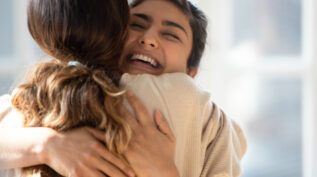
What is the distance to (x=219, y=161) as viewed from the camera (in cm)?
124

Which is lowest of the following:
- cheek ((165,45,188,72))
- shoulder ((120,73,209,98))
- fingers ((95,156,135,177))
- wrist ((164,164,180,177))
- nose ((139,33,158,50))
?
wrist ((164,164,180,177))

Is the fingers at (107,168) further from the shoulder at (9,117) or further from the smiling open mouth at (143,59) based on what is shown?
the smiling open mouth at (143,59)

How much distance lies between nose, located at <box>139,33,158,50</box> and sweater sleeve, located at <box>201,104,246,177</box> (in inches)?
11.1

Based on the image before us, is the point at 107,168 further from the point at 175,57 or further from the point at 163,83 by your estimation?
the point at 175,57

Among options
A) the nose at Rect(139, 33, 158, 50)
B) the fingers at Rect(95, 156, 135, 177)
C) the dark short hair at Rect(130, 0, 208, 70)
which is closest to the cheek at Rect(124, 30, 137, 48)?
the nose at Rect(139, 33, 158, 50)

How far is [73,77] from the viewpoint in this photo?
103 centimetres

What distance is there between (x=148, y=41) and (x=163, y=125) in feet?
1.04

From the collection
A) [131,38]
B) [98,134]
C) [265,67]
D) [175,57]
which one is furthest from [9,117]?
[265,67]

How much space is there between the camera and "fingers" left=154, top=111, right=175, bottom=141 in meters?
1.10

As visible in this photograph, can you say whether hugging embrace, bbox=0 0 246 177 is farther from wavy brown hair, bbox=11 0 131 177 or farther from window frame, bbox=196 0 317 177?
window frame, bbox=196 0 317 177

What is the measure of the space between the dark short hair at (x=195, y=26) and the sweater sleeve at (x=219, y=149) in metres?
0.29

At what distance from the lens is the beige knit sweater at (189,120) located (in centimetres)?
112

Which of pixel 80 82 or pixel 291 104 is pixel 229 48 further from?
pixel 80 82

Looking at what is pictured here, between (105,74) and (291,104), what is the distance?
5.73 feet
